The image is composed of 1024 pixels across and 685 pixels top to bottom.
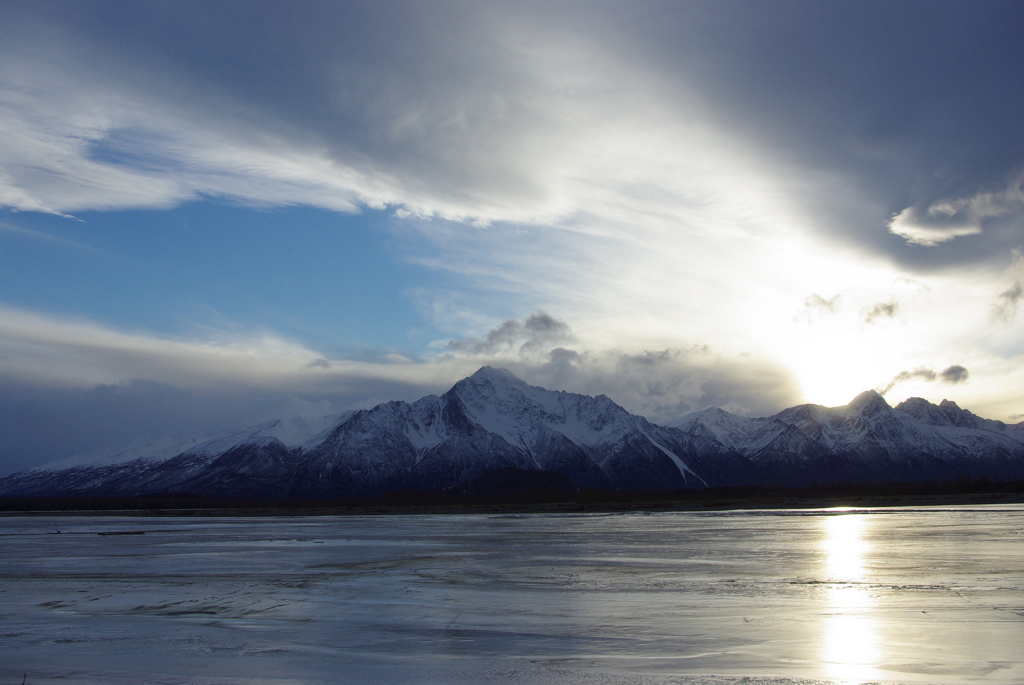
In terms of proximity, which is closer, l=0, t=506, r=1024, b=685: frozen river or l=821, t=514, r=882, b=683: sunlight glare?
l=821, t=514, r=882, b=683: sunlight glare

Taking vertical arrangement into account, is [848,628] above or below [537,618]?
above

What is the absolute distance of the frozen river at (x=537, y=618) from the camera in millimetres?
16250

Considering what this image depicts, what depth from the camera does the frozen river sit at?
16.2 meters

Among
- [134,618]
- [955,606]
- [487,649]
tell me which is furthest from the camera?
[134,618]

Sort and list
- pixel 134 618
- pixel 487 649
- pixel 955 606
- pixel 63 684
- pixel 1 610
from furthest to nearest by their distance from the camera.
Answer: pixel 1 610 < pixel 134 618 < pixel 955 606 < pixel 487 649 < pixel 63 684

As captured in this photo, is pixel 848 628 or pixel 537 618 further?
pixel 537 618

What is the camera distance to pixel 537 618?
22547mm

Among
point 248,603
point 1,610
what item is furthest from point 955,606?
point 1,610

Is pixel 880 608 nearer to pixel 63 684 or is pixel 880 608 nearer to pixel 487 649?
pixel 487 649

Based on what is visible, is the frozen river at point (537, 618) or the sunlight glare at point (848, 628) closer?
the sunlight glare at point (848, 628)

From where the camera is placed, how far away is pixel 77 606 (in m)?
27.0

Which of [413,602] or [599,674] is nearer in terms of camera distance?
[599,674]

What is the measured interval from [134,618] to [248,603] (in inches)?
157

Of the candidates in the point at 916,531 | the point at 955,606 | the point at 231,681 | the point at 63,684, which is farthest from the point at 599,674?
the point at 916,531
